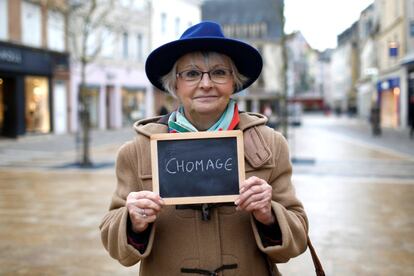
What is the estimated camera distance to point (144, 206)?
1.88 metres

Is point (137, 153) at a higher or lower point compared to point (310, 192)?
higher

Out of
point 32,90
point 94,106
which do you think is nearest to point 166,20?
point 94,106

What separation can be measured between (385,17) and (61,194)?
34.3 m

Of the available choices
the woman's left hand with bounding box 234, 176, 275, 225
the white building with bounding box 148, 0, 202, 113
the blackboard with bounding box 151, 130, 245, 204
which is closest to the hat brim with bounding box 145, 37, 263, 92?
the blackboard with bounding box 151, 130, 245, 204

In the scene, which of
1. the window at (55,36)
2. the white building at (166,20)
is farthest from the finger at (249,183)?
the white building at (166,20)

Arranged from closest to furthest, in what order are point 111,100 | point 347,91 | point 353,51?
point 111,100 < point 353,51 < point 347,91

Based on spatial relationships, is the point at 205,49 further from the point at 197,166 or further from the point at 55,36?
the point at 55,36

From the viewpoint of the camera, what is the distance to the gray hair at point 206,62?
2.15m

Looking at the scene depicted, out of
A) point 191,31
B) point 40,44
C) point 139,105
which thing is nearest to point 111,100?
point 139,105

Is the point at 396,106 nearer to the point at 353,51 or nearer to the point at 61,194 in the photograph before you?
the point at 61,194

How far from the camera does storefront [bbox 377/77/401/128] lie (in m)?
35.3

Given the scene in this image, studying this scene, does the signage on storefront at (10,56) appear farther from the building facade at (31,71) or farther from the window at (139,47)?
the window at (139,47)

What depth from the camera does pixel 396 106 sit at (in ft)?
117

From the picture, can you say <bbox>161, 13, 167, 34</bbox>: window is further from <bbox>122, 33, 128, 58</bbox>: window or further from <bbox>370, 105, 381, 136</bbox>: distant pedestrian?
<bbox>370, 105, 381, 136</bbox>: distant pedestrian
